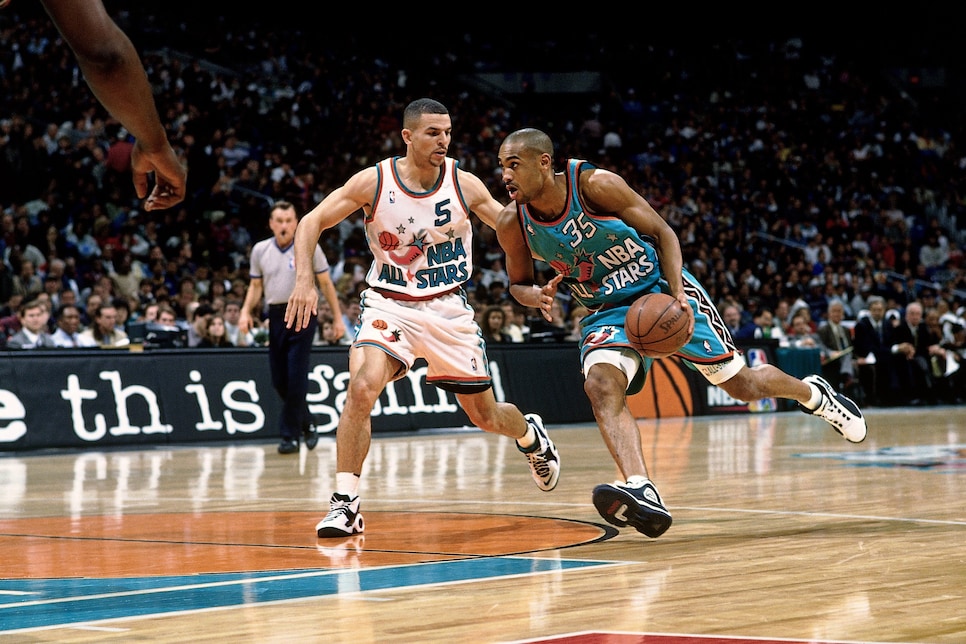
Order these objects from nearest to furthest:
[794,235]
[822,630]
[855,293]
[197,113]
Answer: [822,630] < [197,113] < [855,293] < [794,235]

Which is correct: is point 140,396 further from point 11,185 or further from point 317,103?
point 317,103

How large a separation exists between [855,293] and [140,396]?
14.4 meters

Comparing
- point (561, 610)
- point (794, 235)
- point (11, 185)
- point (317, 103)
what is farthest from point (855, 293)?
point (561, 610)

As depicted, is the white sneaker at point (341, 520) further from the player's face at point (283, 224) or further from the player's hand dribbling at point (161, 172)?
the player's face at point (283, 224)

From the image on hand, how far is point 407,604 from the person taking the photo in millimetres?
4348

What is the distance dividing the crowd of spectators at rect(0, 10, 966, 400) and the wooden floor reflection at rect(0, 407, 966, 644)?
5.75 metres

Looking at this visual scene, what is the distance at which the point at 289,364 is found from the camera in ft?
37.8

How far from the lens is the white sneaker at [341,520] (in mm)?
6223

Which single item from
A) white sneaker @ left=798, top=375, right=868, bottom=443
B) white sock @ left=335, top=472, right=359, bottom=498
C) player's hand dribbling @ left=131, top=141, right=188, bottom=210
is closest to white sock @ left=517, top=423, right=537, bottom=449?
A: white sock @ left=335, top=472, right=359, bottom=498

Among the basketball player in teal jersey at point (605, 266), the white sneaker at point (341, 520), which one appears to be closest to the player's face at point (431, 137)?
the basketball player in teal jersey at point (605, 266)

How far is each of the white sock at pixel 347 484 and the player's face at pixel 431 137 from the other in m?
1.58

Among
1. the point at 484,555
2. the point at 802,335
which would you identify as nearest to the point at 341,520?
the point at 484,555

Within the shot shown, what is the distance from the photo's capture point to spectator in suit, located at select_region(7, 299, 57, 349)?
43.2ft

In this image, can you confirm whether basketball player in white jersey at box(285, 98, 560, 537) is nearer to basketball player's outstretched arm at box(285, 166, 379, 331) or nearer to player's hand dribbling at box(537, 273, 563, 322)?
basketball player's outstretched arm at box(285, 166, 379, 331)
